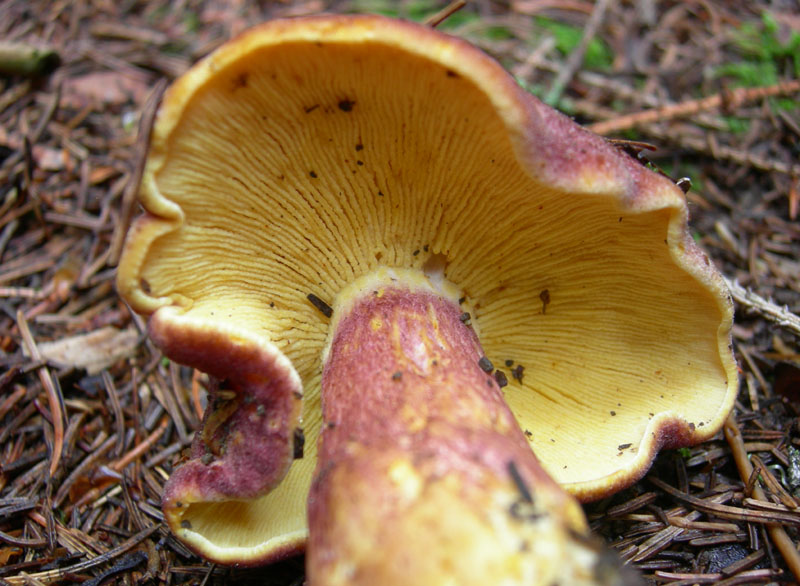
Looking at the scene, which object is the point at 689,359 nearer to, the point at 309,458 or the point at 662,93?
the point at 309,458

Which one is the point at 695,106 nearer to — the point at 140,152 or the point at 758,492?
the point at 758,492

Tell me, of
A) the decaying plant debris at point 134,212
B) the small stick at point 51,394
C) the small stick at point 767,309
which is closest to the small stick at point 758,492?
the decaying plant debris at point 134,212

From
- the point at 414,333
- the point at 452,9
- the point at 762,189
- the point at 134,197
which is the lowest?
the point at 762,189

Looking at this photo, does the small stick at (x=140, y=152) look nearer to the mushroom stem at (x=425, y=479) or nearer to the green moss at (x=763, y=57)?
the mushroom stem at (x=425, y=479)

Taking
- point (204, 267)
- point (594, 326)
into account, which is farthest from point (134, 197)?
point (594, 326)

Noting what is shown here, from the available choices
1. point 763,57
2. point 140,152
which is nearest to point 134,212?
point 140,152

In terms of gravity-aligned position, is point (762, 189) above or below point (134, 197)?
below

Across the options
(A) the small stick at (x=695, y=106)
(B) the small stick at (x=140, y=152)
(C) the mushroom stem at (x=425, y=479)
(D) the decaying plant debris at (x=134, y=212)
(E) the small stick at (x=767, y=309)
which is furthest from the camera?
(A) the small stick at (x=695, y=106)

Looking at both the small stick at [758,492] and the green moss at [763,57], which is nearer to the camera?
the small stick at [758,492]
